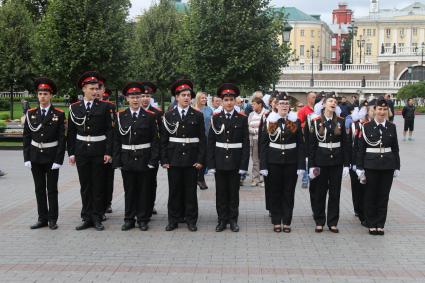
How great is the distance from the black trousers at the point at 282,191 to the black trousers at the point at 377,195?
45.0 inches

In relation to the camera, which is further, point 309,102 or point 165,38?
point 165,38

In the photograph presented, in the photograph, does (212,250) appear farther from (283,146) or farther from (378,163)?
(378,163)

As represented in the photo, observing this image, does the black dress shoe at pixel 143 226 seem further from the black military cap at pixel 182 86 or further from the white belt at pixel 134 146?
the black military cap at pixel 182 86

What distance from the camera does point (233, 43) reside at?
1001 inches

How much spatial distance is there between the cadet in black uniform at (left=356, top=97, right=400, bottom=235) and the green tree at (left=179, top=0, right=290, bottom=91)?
1660cm

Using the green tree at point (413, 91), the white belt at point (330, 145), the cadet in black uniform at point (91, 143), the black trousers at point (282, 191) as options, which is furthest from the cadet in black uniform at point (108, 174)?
the green tree at point (413, 91)

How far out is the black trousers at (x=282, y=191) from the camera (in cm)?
890

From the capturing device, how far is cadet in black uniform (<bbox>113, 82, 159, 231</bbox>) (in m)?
8.90

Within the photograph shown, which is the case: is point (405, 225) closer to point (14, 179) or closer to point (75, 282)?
point (75, 282)

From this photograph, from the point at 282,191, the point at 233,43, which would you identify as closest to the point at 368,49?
the point at 233,43

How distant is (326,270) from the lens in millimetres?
6910

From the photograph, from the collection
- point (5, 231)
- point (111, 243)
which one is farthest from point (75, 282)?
point (5, 231)

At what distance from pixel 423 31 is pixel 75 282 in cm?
10873

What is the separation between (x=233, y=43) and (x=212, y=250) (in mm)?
18596
